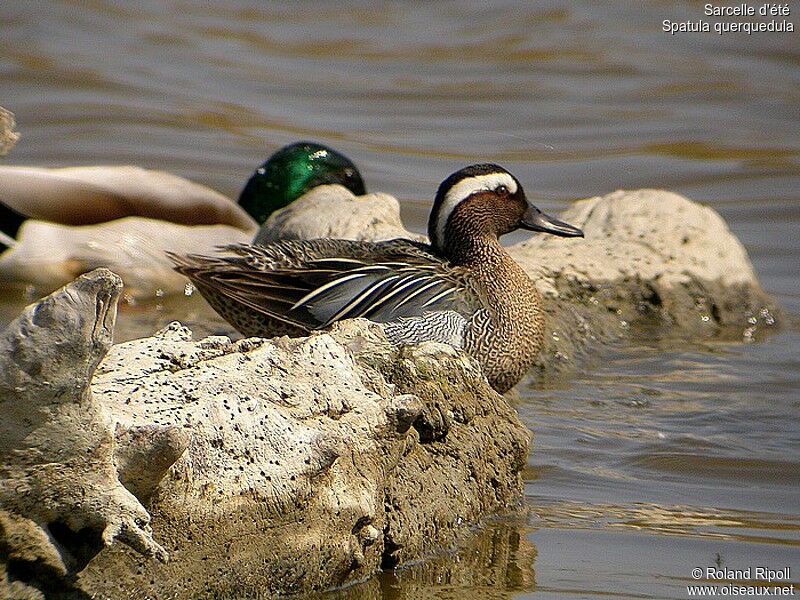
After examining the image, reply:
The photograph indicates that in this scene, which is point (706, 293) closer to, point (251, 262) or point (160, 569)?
point (251, 262)

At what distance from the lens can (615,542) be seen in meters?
4.22

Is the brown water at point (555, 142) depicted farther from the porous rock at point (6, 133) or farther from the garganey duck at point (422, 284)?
the porous rock at point (6, 133)

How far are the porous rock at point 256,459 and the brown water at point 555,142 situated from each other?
18 centimetres

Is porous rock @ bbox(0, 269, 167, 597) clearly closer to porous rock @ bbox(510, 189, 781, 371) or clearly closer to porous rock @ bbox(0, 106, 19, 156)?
porous rock @ bbox(0, 106, 19, 156)

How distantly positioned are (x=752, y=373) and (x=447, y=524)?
294 cm

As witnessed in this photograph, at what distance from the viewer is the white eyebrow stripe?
5.86 meters

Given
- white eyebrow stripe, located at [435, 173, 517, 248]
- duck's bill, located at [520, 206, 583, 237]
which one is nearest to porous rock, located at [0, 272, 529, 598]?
white eyebrow stripe, located at [435, 173, 517, 248]

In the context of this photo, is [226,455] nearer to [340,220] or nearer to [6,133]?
[6,133]

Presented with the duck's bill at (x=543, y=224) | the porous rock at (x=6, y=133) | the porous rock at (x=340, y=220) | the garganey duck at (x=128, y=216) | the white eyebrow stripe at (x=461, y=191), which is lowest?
the garganey duck at (x=128, y=216)

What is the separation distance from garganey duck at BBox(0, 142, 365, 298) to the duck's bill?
6.50 ft

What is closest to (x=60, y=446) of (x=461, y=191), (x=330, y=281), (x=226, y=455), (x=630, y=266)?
(x=226, y=455)

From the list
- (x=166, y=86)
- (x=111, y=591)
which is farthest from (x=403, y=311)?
(x=166, y=86)

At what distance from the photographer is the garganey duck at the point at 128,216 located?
27.3 feet

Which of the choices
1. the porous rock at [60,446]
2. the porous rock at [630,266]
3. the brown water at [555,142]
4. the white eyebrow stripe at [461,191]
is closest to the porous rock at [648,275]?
the porous rock at [630,266]
